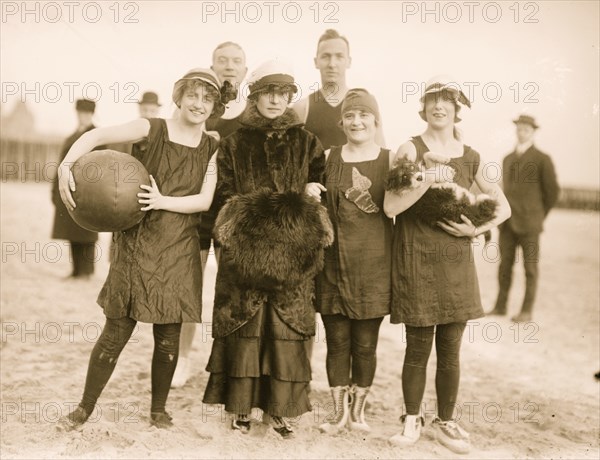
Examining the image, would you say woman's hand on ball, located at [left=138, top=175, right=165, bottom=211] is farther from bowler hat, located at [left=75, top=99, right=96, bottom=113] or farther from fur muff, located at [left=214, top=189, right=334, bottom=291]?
bowler hat, located at [left=75, top=99, right=96, bottom=113]

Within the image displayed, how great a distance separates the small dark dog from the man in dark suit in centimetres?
548

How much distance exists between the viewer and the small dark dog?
348cm

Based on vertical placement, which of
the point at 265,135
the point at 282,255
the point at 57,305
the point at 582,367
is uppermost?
the point at 265,135

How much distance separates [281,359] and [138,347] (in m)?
2.75

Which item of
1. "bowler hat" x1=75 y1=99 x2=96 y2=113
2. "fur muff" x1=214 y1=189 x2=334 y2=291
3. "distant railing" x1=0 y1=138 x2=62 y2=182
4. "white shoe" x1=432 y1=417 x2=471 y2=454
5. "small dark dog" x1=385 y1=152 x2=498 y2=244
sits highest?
"distant railing" x1=0 y1=138 x2=62 y2=182

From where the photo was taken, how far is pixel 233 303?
11.5 ft

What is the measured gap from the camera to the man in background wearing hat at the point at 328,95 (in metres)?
4.45

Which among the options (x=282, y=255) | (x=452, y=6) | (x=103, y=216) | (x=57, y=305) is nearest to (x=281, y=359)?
(x=282, y=255)

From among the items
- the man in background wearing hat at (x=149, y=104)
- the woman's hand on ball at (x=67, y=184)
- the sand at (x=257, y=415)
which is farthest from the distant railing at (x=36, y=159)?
the woman's hand on ball at (x=67, y=184)

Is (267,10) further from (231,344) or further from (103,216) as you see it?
(231,344)

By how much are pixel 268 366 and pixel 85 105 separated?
5.52 meters

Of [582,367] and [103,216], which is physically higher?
[103,216]

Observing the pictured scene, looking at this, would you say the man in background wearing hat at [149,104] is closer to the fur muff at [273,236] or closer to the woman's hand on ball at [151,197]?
the woman's hand on ball at [151,197]

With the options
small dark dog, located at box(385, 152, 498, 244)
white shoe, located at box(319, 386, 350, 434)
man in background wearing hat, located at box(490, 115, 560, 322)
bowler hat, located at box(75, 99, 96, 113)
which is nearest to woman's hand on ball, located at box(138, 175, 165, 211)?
small dark dog, located at box(385, 152, 498, 244)
